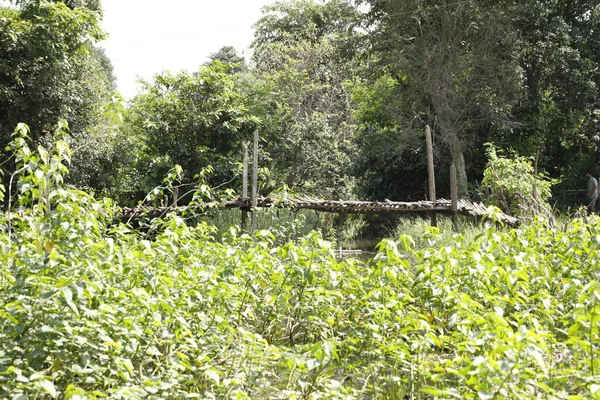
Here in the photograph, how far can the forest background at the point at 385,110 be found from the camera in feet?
46.2

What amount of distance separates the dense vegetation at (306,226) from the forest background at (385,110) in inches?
2.3

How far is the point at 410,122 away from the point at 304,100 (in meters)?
6.29

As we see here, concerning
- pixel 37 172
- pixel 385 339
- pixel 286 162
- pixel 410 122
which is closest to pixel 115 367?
pixel 37 172

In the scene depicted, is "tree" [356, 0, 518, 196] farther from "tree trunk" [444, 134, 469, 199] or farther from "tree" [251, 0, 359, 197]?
"tree" [251, 0, 359, 197]

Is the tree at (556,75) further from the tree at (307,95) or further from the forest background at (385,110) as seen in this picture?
the tree at (307,95)

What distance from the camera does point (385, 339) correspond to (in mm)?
3148

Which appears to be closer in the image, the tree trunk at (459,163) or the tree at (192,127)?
the tree at (192,127)

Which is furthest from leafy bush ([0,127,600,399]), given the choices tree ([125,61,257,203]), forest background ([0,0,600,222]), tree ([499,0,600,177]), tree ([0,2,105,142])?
tree ([499,0,600,177])

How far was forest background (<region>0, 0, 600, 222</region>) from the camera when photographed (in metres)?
14.1

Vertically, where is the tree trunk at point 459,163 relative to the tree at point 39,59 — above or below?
below

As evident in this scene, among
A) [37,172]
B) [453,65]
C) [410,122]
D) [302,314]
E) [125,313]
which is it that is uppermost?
[453,65]

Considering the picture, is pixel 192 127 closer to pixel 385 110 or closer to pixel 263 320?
pixel 385 110

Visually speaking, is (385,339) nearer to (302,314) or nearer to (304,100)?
(302,314)

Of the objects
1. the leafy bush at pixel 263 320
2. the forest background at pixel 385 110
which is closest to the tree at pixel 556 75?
the forest background at pixel 385 110
